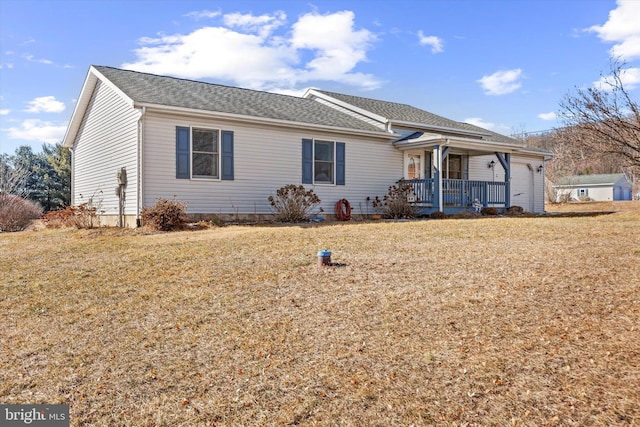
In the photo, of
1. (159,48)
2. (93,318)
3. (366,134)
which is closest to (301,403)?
(93,318)

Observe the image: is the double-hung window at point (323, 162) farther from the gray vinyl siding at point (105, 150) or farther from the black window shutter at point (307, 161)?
the gray vinyl siding at point (105, 150)

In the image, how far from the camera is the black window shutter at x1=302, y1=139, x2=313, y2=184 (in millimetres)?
14281

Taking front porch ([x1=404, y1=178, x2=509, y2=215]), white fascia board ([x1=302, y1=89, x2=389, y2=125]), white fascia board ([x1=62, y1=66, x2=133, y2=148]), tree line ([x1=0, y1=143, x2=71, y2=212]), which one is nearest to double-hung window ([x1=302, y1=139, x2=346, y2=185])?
white fascia board ([x1=302, y1=89, x2=389, y2=125])

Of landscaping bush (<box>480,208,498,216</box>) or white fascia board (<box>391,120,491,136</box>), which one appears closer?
landscaping bush (<box>480,208,498,216</box>)

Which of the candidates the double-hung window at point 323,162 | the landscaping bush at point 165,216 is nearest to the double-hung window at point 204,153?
the landscaping bush at point 165,216

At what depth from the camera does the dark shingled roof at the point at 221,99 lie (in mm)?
12531

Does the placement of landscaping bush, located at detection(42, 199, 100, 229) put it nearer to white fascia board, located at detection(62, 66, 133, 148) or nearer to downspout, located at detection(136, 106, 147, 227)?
downspout, located at detection(136, 106, 147, 227)

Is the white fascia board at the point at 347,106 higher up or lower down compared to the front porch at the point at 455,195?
higher up

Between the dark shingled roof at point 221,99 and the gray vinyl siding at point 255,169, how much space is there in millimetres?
376

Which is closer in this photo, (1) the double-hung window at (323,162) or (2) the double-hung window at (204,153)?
(2) the double-hung window at (204,153)

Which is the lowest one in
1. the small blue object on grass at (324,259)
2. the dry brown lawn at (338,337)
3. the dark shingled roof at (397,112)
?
the dry brown lawn at (338,337)

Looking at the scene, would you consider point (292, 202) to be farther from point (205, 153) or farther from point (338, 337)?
point (338, 337)

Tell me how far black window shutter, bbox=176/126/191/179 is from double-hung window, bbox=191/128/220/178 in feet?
0.53

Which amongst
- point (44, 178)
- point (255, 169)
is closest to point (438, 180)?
point (255, 169)
